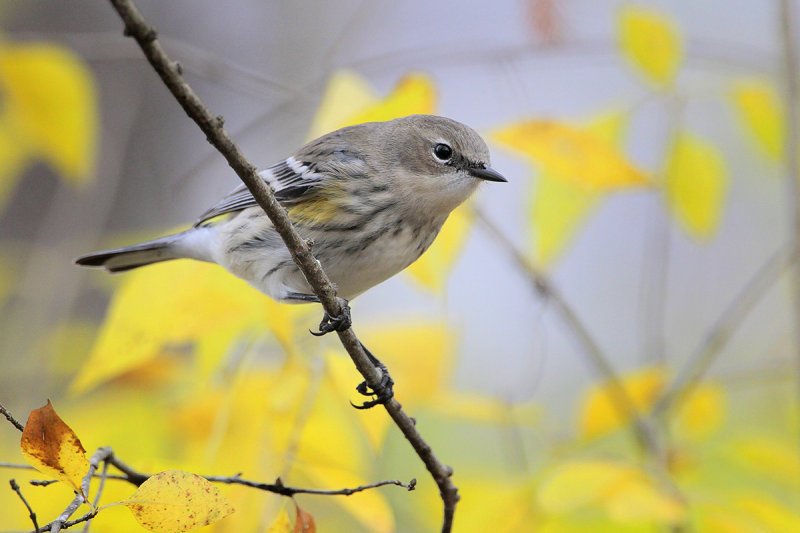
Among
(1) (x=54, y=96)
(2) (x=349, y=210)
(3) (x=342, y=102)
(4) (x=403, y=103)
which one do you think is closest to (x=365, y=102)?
(3) (x=342, y=102)

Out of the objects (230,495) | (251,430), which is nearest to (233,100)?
(251,430)

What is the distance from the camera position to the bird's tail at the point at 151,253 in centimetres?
293

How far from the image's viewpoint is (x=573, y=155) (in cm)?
233

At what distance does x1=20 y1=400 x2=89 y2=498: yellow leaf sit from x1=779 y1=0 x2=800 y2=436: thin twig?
215 cm

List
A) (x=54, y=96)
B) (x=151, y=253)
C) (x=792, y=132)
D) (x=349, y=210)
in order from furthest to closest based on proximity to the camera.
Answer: (x=151, y=253), (x=54, y=96), (x=349, y=210), (x=792, y=132)

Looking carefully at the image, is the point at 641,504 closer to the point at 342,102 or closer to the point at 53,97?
the point at 342,102

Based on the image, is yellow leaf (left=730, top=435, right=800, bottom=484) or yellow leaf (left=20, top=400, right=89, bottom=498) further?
yellow leaf (left=730, top=435, right=800, bottom=484)

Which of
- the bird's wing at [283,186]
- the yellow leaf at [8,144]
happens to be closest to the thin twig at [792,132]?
the bird's wing at [283,186]

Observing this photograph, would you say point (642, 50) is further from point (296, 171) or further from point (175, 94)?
point (175, 94)

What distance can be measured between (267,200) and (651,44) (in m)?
1.54

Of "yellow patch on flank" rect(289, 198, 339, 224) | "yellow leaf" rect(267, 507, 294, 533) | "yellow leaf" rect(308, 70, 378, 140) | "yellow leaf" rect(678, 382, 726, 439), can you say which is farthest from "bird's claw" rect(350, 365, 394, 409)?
"yellow leaf" rect(678, 382, 726, 439)

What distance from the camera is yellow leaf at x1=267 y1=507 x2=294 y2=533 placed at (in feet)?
5.25

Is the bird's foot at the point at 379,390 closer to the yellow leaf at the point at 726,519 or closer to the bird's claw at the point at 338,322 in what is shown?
the bird's claw at the point at 338,322

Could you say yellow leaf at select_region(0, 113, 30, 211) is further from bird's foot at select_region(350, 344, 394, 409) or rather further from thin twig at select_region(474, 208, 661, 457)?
thin twig at select_region(474, 208, 661, 457)
